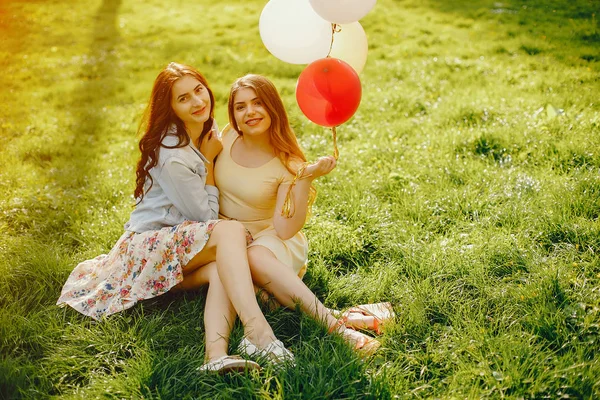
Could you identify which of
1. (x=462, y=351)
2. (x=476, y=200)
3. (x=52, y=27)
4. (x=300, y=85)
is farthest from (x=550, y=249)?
(x=52, y=27)

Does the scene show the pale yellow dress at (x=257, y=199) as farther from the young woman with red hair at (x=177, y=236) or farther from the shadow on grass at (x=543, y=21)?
the shadow on grass at (x=543, y=21)

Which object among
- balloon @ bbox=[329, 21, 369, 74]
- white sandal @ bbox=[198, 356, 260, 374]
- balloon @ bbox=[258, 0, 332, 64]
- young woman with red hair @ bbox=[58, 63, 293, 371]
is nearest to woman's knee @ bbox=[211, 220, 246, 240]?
young woman with red hair @ bbox=[58, 63, 293, 371]

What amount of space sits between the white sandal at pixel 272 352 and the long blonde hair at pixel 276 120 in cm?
79

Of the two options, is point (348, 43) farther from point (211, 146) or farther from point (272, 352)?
point (272, 352)

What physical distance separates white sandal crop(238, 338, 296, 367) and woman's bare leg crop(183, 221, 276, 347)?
30mm

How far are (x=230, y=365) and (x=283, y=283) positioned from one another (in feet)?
1.61

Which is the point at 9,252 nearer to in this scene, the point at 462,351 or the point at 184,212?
the point at 184,212

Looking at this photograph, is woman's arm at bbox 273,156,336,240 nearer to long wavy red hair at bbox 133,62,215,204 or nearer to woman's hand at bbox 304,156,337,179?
woman's hand at bbox 304,156,337,179

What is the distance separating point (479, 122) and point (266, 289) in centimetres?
271

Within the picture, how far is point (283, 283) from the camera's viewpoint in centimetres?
236

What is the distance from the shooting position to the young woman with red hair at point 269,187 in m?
2.36

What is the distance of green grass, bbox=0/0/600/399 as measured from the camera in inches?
80.7

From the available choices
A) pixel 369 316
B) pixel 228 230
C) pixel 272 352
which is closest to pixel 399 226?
pixel 369 316

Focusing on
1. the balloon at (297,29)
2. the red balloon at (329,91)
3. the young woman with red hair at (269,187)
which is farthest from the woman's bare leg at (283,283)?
the balloon at (297,29)
